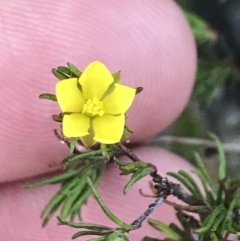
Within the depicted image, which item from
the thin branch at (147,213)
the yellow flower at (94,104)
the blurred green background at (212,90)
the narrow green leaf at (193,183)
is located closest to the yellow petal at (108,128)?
the yellow flower at (94,104)

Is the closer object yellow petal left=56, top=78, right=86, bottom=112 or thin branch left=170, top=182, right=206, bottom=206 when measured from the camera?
yellow petal left=56, top=78, right=86, bottom=112

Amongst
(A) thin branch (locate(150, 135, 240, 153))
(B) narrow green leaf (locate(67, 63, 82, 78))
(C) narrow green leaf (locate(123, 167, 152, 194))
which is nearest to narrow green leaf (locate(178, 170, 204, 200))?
(C) narrow green leaf (locate(123, 167, 152, 194))

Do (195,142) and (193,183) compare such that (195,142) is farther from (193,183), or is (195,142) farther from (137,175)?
(137,175)

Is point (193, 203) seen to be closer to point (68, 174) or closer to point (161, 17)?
point (68, 174)

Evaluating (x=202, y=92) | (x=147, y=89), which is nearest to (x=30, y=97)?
(x=147, y=89)

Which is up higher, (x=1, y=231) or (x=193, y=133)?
(x=193, y=133)

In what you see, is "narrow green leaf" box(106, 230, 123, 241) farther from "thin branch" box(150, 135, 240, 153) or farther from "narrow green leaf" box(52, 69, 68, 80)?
"thin branch" box(150, 135, 240, 153)

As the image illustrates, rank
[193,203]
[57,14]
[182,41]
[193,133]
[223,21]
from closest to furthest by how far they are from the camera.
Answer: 1. [193,203]
2. [57,14]
3. [182,41]
4. [223,21]
5. [193,133]

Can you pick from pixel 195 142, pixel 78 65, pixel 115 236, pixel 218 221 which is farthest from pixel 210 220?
pixel 195 142
